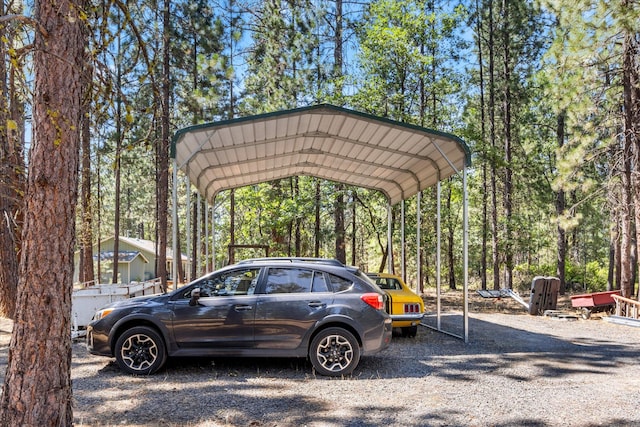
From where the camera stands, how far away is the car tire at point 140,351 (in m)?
6.98

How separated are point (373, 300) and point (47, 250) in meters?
4.41

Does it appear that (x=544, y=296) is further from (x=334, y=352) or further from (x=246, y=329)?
(x=246, y=329)

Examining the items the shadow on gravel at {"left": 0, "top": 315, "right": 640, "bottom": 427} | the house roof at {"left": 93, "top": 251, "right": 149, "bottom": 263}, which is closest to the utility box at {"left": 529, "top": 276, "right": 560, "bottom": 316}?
the shadow on gravel at {"left": 0, "top": 315, "right": 640, "bottom": 427}

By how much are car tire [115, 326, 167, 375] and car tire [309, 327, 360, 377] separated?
6.92 feet

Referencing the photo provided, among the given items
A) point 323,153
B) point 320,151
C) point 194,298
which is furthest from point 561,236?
point 194,298

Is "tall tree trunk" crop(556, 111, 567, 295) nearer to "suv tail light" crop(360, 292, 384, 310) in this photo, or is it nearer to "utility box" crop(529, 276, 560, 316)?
"utility box" crop(529, 276, 560, 316)

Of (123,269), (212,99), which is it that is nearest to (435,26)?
(212,99)

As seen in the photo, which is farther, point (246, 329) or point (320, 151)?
point (320, 151)

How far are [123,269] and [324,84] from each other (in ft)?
89.8

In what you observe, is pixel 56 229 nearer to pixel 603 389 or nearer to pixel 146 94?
pixel 603 389

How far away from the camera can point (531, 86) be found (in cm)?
2373

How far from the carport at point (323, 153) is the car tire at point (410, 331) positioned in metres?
1.04

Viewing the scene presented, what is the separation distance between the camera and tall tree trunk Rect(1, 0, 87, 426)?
152 inches

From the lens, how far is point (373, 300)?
23.4ft
